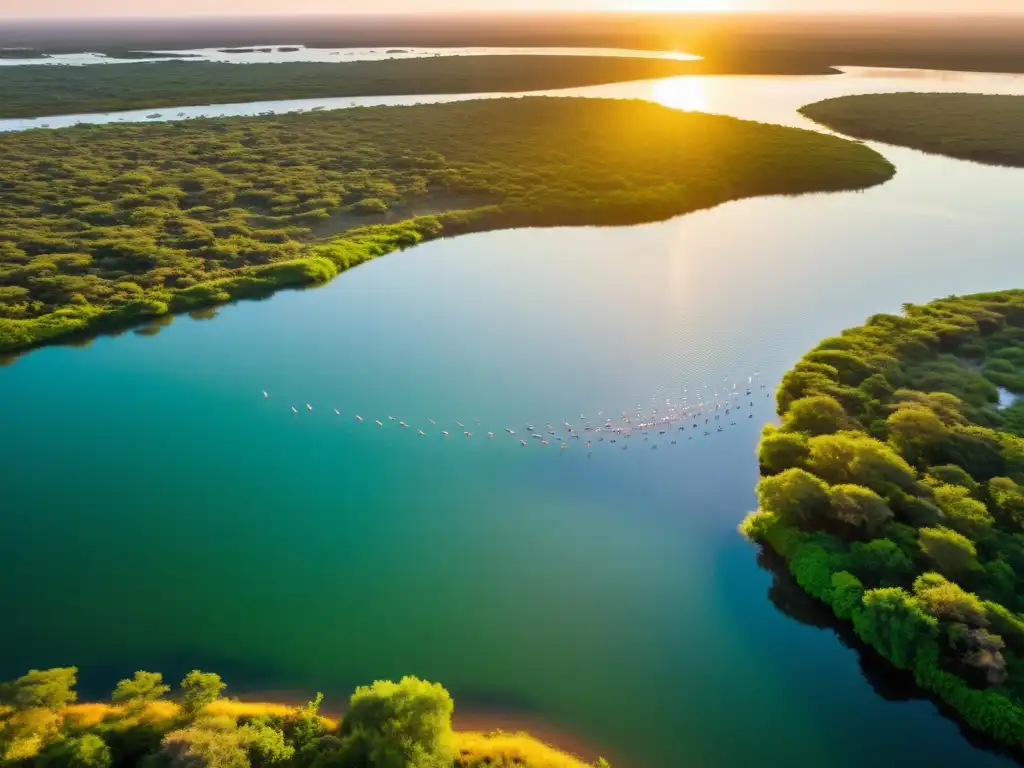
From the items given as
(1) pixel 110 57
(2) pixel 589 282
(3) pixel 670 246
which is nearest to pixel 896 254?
(3) pixel 670 246

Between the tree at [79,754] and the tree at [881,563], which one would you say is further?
the tree at [881,563]

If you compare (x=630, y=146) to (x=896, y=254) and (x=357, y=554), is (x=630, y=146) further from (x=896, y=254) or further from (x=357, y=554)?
(x=357, y=554)

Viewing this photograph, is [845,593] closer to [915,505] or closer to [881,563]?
[881,563]

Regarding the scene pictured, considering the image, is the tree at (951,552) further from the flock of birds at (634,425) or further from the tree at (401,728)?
the tree at (401,728)

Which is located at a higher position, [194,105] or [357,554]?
[194,105]

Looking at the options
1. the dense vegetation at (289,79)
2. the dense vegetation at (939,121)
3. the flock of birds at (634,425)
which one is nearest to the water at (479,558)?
the flock of birds at (634,425)

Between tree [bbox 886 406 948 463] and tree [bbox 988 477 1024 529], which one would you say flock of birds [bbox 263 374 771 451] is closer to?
tree [bbox 886 406 948 463]
